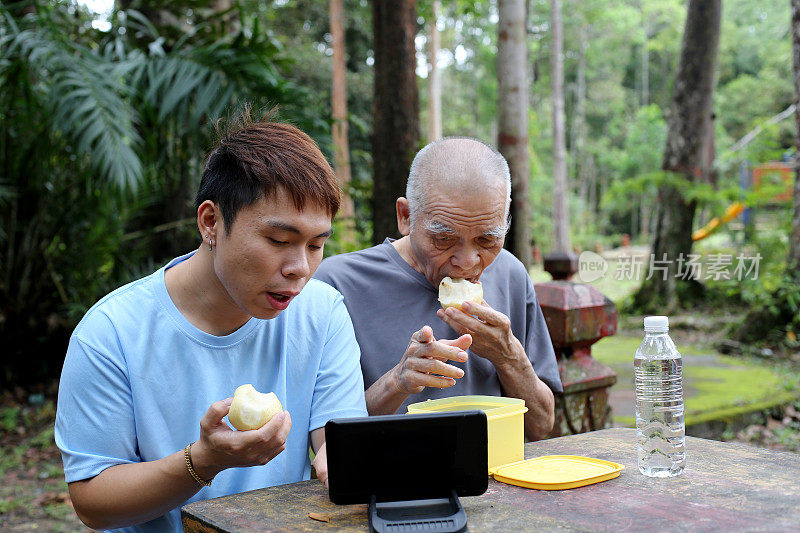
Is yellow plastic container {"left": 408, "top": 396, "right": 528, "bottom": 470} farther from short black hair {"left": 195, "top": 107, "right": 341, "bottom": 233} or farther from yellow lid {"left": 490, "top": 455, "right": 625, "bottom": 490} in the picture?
short black hair {"left": 195, "top": 107, "right": 341, "bottom": 233}

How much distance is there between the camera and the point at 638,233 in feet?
116

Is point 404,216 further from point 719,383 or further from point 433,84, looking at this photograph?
point 433,84

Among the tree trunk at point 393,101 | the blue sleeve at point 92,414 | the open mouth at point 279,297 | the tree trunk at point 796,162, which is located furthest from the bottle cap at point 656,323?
the tree trunk at point 796,162

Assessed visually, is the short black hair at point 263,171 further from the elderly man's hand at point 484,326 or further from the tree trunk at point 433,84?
the tree trunk at point 433,84

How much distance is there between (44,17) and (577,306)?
4.49 meters

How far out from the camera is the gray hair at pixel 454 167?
7.70 feet

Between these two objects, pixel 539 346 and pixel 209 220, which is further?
pixel 539 346

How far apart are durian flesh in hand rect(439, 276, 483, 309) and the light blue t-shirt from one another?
369 millimetres

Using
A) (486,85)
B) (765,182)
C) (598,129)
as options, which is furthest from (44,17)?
(598,129)

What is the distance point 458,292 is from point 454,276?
0.11m

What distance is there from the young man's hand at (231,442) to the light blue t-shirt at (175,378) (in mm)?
270

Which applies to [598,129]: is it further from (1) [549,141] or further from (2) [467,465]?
(2) [467,465]

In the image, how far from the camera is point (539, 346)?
2627 mm

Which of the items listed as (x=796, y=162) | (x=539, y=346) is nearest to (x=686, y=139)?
(x=796, y=162)
